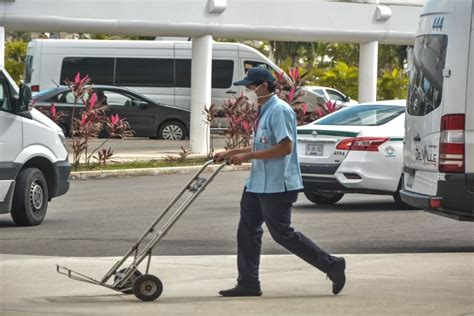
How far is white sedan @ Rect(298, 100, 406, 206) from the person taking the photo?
1692 cm

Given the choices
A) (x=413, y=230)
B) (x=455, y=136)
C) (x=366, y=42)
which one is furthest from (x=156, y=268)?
(x=366, y=42)

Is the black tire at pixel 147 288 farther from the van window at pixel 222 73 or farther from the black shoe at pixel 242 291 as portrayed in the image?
the van window at pixel 222 73

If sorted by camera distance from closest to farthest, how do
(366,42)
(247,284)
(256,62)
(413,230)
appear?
(247,284)
(413,230)
(366,42)
(256,62)

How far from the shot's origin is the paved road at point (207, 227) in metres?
13.7

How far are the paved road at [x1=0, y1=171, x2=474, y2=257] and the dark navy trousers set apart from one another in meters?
3.03

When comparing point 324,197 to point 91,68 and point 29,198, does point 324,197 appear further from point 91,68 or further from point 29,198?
point 91,68

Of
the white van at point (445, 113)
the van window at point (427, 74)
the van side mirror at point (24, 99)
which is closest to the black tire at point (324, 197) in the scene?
the van side mirror at point (24, 99)

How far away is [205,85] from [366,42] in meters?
4.37

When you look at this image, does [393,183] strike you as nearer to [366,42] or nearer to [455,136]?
[455,136]

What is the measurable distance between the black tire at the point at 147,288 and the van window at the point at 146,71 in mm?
27718

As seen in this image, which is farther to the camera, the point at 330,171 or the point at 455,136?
the point at 330,171

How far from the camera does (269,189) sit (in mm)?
9977

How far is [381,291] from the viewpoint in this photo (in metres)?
10.7

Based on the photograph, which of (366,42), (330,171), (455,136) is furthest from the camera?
(366,42)
